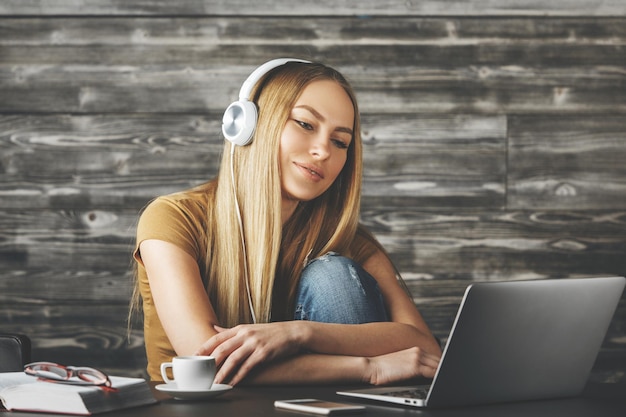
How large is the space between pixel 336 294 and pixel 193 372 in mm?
453

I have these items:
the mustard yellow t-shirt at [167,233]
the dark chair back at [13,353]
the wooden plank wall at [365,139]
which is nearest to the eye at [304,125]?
the mustard yellow t-shirt at [167,233]

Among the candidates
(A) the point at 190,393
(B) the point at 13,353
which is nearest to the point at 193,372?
(A) the point at 190,393

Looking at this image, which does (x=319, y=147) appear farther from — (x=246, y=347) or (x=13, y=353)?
(x=13, y=353)

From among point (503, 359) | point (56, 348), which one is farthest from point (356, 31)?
point (503, 359)

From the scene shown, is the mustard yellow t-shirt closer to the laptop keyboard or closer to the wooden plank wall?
the laptop keyboard

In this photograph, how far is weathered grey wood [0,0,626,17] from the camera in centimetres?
248

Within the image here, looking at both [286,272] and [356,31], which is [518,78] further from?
[286,272]

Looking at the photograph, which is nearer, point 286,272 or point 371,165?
point 286,272

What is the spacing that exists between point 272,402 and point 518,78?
1749mm

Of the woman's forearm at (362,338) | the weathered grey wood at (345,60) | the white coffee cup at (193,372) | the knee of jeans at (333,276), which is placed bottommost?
the woman's forearm at (362,338)

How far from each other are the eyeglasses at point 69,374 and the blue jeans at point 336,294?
21.8 inches

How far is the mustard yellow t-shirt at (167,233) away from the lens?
4.92 feet

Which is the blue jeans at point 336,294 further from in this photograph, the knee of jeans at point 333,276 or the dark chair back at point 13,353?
the dark chair back at point 13,353

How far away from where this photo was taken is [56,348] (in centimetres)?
250
